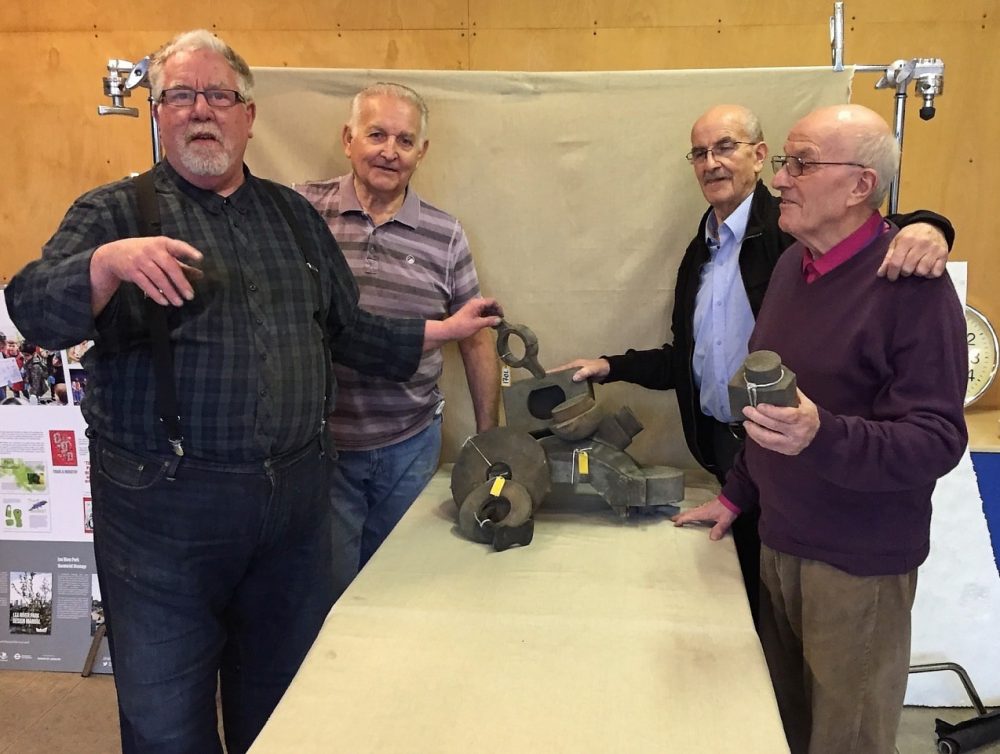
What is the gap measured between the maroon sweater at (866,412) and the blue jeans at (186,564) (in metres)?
0.96

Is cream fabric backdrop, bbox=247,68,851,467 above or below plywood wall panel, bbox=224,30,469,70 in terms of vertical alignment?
below

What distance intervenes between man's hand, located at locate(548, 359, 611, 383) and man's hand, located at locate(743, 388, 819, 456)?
66cm

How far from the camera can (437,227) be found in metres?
2.07

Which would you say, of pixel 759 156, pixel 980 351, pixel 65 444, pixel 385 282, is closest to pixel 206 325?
pixel 385 282

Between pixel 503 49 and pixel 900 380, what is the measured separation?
1.90 metres

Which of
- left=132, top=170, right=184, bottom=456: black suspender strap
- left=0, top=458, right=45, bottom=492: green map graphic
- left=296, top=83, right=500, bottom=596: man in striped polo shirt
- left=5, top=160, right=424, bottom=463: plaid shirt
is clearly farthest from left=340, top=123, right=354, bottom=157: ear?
left=0, top=458, right=45, bottom=492: green map graphic

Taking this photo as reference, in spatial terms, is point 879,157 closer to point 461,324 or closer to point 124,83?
point 461,324

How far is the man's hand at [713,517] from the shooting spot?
170 cm

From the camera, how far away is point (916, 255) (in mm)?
1283

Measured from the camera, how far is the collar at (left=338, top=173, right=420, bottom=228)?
2.01 meters

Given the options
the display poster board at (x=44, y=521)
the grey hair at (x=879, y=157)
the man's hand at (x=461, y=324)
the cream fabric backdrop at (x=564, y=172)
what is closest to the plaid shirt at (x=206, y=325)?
the man's hand at (x=461, y=324)

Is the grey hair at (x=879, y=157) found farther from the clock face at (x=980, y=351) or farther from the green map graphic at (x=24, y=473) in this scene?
the green map graphic at (x=24, y=473)

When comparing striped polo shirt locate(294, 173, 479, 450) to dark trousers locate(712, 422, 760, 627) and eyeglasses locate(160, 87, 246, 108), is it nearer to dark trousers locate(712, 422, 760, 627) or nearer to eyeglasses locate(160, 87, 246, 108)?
eyeglasses locate(160, 87, 246, 108)

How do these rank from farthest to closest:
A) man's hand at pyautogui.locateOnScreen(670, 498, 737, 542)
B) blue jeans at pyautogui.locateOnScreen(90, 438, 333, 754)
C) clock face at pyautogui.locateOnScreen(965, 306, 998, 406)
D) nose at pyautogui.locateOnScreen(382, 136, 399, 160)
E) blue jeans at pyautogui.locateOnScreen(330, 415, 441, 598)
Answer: clock face at pyautogui.locateOnScreen(965, 306, 998, 406), blue jeans at pyautogui.locateOnScreen(330, 415, 441, 598), nose at pyautogui.locateOnScreen(382, 136, 399, 160), man's hand at pyautogui.locateOnScreen(670, 498, 737, 542), blue jeans at pyautogui.locateOnScreen(90, 438, 333, 754)
